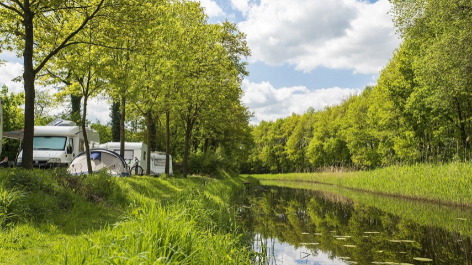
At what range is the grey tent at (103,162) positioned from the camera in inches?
713

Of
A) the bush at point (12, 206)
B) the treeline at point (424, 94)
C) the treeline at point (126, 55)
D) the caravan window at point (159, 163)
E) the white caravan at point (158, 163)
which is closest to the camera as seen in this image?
the bush at point (12, 206)

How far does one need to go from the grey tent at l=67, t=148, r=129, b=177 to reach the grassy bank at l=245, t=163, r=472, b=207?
1431 centimetres

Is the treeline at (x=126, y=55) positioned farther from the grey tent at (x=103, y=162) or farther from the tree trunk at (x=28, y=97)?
the grey tent at (x=103, y=162)

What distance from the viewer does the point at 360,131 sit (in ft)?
127

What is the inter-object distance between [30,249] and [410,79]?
2644 centimetres

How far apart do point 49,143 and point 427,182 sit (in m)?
19.4

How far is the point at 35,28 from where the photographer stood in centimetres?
1260

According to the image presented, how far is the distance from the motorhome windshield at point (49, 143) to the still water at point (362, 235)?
453 inches

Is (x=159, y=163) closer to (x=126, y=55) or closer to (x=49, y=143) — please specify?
(x=49, y=143)

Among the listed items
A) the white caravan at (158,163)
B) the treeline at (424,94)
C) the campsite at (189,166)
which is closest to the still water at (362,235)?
the campsite at (189,166)

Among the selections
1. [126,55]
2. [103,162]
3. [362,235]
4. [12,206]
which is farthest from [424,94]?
[12,206]

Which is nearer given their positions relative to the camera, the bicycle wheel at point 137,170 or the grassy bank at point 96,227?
the grassy bank at point 96,227

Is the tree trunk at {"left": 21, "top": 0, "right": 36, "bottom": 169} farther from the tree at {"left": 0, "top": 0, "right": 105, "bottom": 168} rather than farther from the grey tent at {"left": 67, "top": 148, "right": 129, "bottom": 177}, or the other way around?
the grey tent at {"left": 67, "top": 148, "right": 129, "bottom": 177}

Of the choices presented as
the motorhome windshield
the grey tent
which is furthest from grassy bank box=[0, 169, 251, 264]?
the motorhome windshield
